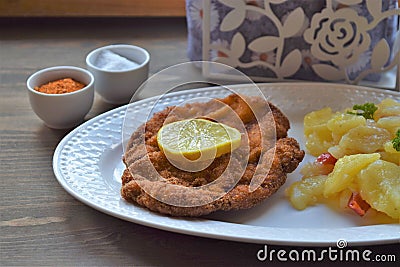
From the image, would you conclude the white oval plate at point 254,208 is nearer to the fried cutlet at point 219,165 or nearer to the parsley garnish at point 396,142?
the fried cutlet at point 219,165

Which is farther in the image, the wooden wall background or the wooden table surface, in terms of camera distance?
the wooden wall background

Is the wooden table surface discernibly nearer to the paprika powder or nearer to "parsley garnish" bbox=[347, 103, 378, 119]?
the paprika powder

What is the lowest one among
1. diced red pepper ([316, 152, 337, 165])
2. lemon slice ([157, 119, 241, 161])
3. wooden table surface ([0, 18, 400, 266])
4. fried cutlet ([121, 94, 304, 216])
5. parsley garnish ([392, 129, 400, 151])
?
wooden table surface ([0, 18, 400, 266])

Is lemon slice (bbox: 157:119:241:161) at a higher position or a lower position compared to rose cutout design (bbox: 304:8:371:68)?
lower

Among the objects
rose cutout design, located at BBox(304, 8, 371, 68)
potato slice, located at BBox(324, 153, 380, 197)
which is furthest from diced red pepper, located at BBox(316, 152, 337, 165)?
rose cutout design, located at BBox(304, 8, 371, 68)

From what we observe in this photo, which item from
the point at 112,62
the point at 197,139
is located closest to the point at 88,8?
the point at 112,62

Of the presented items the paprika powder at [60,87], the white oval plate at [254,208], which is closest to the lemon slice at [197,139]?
the white oval plate at [254,208]

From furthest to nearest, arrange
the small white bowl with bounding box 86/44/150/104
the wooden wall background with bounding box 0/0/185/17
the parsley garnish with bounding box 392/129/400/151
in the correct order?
the wooden wall background with bounding box 0/0/185/17 < the small white bowl with bounding box 86/44/150/104 < the parsley garnish with bounding box 392/129/400/151
